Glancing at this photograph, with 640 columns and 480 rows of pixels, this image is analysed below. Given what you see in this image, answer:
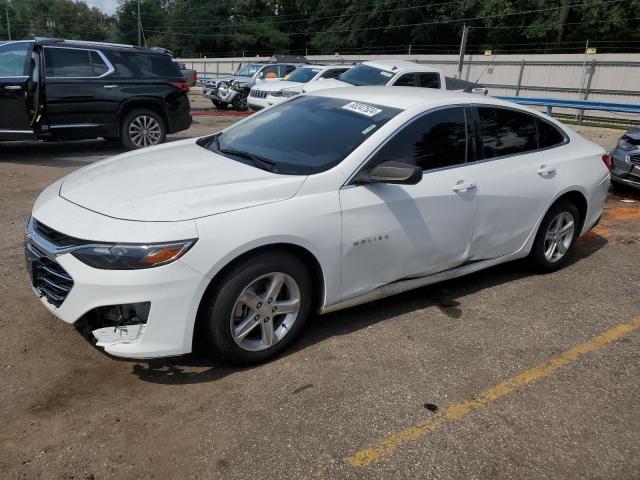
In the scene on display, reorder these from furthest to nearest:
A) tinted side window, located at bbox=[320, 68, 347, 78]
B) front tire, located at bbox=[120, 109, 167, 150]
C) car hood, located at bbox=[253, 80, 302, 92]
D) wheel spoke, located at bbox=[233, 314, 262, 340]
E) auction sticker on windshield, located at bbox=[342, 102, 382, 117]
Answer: tinted side window, located at bbox=[320, 68, 347, 78], car hood, located at bbox=[253, 80, 302, 92], front tire, located at bbox=[120, 109, 167, 150], auction sticker on windshield, located at bbox=[342, 102, 382, 117], wheel spoke, located at bbox=[233, 314, 262, 340]

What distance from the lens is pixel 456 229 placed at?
397 centimetres

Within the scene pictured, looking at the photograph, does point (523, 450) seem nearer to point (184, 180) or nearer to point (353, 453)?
point (353, 453)

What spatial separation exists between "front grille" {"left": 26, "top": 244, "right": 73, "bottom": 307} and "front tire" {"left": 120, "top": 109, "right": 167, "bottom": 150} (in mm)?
6689

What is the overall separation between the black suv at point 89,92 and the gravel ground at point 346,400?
16.8 feet

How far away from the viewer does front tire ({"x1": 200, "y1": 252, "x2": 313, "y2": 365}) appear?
9.83 ft

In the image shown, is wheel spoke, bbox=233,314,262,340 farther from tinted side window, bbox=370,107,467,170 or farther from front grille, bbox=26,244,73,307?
tinted side window, bbox=370,107,467,170

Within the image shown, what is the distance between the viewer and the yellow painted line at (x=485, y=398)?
8.61ft

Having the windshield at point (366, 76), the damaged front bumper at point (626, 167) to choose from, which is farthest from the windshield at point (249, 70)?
the damaged front bumper at point (626, 167)

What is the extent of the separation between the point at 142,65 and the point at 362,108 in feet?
22.7

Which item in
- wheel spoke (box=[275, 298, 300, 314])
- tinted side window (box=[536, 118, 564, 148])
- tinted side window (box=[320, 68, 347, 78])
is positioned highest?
tinted side window (box=[320, 68, 347, 78])

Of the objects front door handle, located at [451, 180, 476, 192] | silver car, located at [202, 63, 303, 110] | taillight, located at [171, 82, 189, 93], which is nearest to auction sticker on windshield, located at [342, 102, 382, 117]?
front door handle, located at [451, 180, 476, 192]

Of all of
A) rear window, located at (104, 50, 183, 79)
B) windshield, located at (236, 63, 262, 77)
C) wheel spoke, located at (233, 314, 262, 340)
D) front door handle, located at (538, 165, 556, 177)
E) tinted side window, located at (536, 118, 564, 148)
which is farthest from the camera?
windshield, located at (236, 63, 262, 77)

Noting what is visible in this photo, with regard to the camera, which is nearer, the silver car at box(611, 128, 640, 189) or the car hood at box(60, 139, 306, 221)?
the car hood at box(60, 139, 306, 221)

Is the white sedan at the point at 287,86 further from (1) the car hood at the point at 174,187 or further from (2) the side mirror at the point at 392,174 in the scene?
(2) the side mirror at the point at 392,174
